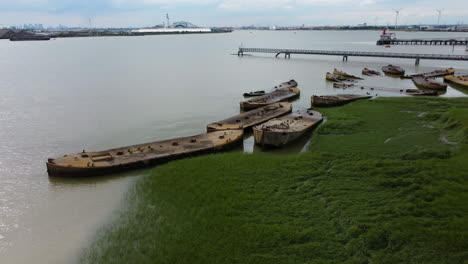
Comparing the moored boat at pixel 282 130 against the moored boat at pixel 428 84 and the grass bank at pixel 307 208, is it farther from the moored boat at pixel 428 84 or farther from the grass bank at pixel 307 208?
the moored boat at pixel 428 84

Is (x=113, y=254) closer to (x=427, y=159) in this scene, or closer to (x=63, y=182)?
(x=63, y=182)

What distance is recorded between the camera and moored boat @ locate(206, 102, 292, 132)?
25.3m

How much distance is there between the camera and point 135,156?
65.3 feet

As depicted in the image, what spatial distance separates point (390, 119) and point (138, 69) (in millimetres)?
49484

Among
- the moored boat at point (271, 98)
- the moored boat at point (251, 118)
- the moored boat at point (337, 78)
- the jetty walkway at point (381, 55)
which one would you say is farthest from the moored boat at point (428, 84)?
the moored boat at point (251, 118)

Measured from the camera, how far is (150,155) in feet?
65.8

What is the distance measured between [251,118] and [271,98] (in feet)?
30.4

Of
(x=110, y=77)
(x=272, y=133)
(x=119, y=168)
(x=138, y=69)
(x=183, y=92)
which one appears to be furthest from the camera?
(x=138, y=69)

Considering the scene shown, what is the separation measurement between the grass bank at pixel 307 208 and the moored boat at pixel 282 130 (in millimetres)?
2407

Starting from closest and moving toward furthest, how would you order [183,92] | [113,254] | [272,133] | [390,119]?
[113,254] < [272,133] < [390,119] < [183,92]

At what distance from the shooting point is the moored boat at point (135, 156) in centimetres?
1869

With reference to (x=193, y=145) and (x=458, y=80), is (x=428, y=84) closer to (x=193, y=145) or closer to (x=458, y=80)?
(x=458, y=80)

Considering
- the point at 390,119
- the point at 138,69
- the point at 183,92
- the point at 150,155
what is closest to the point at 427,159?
the point at 390,119

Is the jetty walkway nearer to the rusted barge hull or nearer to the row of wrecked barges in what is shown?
the rusted barge hull
